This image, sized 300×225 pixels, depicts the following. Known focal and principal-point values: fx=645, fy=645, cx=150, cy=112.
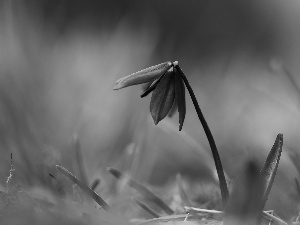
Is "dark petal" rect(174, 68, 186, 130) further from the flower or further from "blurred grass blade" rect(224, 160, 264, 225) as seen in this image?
"blurred grass blade" rect(224, 160, 264, 225)

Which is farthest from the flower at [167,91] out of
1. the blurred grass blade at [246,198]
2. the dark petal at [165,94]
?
the blurred grass blade at [246,198]

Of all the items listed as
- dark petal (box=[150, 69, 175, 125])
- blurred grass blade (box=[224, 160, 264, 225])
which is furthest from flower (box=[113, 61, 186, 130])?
blurred grass blade (box=[224, 160, 264, 225])

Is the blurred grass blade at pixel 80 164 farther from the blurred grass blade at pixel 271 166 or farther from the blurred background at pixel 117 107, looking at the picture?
the blurred grass blade at pixel 271 166

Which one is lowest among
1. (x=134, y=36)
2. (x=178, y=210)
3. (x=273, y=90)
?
(x=178, y=210)

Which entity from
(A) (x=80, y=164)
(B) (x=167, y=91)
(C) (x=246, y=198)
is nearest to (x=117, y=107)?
(A) (x=80, y=164)

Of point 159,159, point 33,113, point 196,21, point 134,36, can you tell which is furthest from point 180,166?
point 196,21

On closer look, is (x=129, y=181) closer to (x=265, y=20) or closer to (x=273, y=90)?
(x=273, y=90)

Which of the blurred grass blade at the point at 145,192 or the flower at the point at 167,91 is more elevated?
the flower at the point at 167,91
